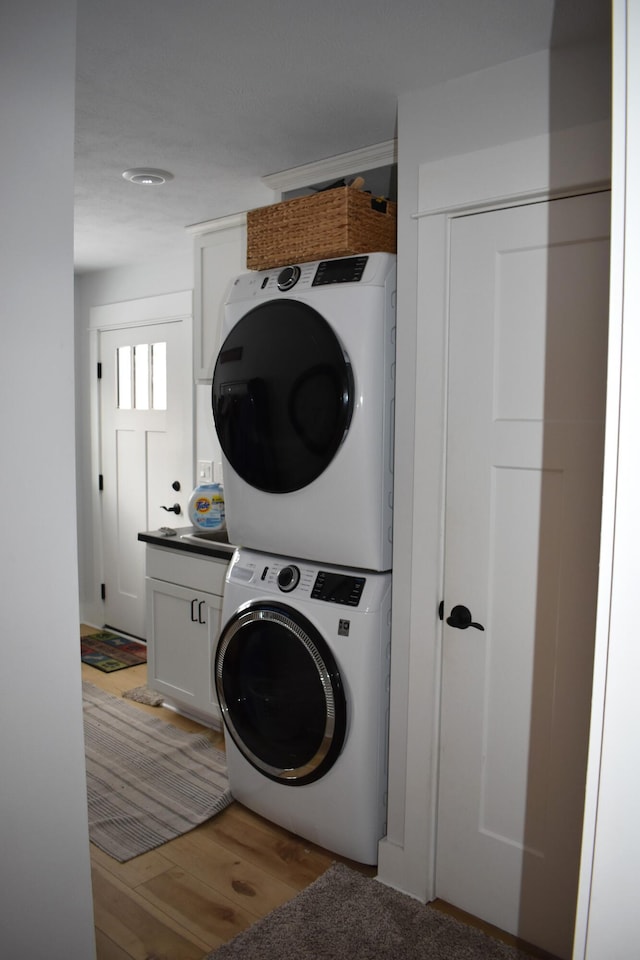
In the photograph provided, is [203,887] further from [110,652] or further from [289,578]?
[110,652]

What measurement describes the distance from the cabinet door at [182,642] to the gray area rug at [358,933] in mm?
1173

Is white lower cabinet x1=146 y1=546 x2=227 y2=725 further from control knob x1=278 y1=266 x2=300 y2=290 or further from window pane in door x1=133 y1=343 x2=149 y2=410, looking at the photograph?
window pane in door x1=133 y1=343 x2=149 y2=410

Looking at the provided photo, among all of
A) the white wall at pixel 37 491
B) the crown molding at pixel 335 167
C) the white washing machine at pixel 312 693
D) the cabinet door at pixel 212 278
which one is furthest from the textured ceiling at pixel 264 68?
the white washing machine at pixel 312 693

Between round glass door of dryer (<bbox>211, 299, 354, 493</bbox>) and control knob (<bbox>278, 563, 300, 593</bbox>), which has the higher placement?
round glass door of dryer (<bbox>211, 299, 354, 493</bbox>)

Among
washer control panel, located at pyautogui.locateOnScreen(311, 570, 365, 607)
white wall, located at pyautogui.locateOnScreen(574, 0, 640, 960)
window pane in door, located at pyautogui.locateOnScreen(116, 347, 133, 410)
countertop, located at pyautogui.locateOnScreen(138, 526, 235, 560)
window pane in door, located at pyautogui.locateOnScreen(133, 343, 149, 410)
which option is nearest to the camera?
white wall, located at pyautogui.locateOnScreen(574, 0, 640, 960)

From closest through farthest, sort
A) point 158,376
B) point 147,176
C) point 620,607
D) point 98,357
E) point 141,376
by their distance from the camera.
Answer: point 620,607
point 147,176
point 158,376
point 141,376
point 98,357

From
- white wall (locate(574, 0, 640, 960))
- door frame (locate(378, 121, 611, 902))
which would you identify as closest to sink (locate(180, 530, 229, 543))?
door frame (locate(378, 121, 611, 902))

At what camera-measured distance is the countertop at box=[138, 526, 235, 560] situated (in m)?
3.02

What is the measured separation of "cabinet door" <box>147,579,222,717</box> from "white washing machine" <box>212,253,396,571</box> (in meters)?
0.87

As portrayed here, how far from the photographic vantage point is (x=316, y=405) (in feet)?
6.95

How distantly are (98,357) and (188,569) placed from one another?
2.22 m

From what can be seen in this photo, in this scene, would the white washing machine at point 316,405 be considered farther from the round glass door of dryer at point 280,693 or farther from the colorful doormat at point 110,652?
the colorful doormat at point 110,652

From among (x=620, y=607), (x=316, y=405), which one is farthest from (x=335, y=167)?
(x=620, y=607)

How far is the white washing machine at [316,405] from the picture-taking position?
2.06 metres
